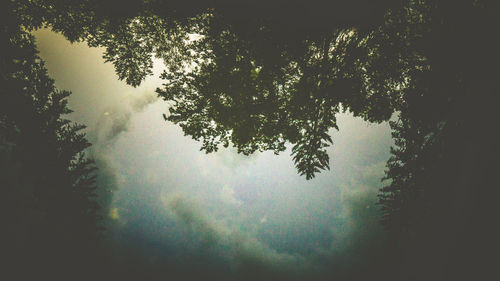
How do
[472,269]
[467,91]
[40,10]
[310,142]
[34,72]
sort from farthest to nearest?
[34,72]
[310,142]
[40,10]
[467,91]
[472,269]

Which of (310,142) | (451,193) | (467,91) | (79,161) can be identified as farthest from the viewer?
(79,161)

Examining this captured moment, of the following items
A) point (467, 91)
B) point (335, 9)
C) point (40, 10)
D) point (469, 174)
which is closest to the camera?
point (469, 174)

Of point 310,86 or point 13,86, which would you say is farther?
point 13,86

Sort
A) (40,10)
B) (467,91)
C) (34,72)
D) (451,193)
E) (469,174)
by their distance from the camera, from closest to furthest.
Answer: (469,174), (451,193), (467,91), (40,10), (34,72)

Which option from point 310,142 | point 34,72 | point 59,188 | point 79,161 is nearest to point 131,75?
point 34,72

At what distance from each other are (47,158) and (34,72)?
14.7 feet

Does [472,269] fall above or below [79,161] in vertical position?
below

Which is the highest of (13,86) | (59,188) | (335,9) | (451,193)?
(335,9)

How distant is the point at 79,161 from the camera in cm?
1245


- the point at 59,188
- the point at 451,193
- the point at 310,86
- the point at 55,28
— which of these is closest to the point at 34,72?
the point at 55,28

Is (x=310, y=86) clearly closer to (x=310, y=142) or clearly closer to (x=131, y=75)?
(x=310, y=142)

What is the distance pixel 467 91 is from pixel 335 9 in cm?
588

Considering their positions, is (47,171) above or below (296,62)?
below

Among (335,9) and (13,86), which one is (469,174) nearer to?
(335,9)
